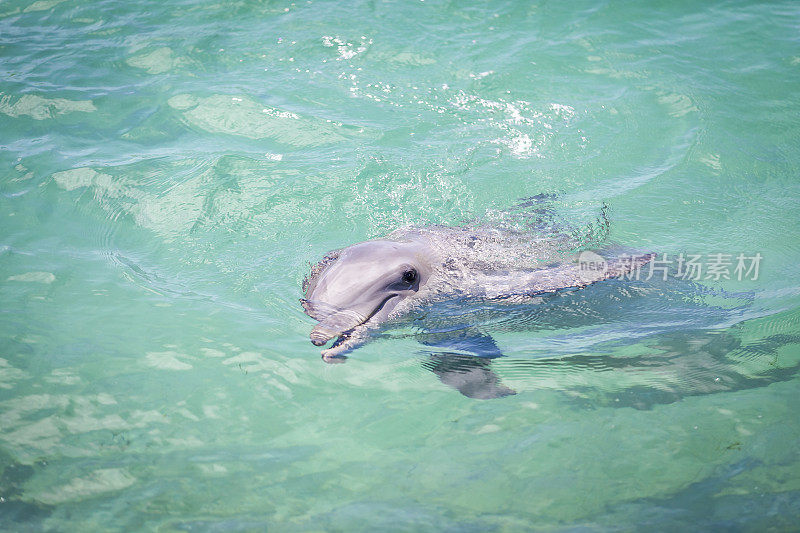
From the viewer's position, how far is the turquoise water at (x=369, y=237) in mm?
4574

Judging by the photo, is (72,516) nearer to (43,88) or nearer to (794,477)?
(794,477)

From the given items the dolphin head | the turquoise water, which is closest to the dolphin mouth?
the dolphin head

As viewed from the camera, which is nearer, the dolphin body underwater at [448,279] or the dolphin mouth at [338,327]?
the dolphin mouth at [338,327]

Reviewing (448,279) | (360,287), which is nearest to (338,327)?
(360,287)

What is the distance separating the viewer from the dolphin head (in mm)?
5254

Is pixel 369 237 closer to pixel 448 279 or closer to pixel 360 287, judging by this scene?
pixel 448 279

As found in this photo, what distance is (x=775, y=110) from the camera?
977 centimetres

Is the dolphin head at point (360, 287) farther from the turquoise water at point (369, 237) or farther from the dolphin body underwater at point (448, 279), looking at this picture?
the turquoise water at point (369, 237)

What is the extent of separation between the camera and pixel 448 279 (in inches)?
239

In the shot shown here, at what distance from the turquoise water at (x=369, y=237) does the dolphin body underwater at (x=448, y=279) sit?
200 millimetres

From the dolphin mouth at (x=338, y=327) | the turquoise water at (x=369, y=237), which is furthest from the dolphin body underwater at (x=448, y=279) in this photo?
the turquoise water at (x=369, y=237)

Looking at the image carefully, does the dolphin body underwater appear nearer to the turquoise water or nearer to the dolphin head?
the dolphin head

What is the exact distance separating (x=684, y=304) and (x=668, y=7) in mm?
8130

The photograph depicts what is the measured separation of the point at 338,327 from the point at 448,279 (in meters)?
1.40
